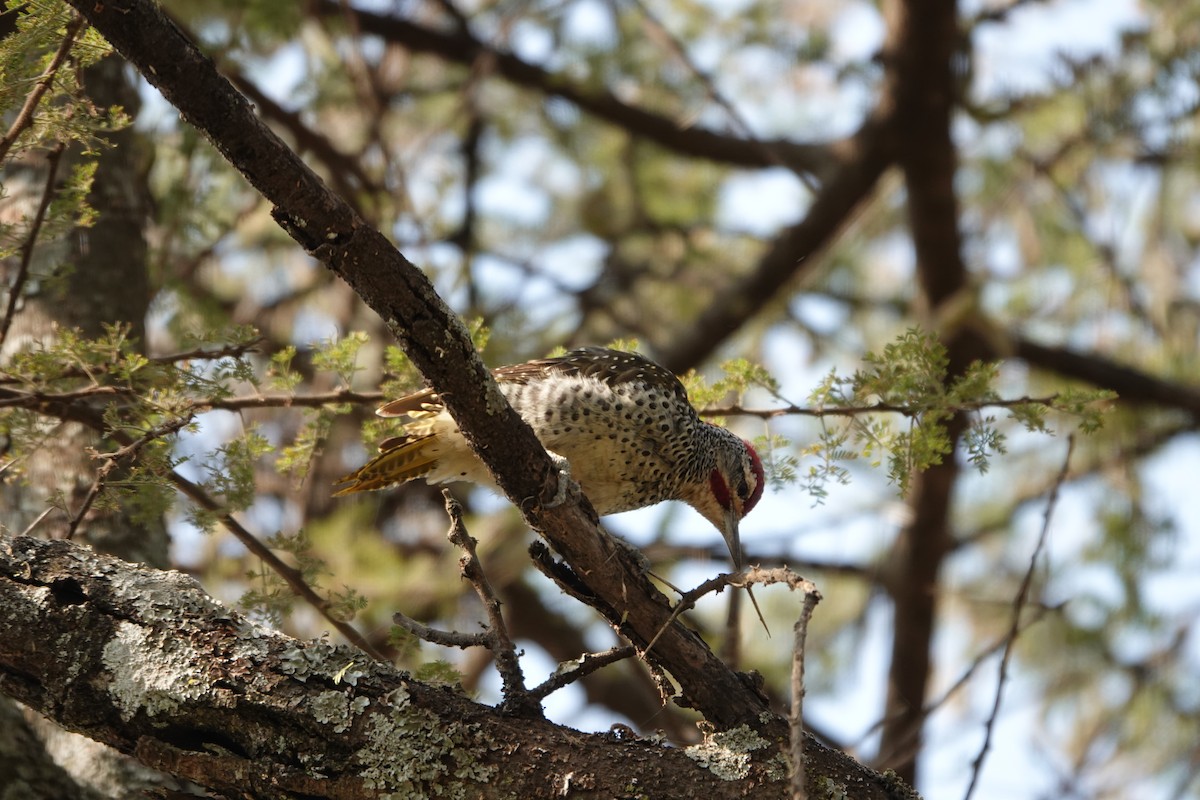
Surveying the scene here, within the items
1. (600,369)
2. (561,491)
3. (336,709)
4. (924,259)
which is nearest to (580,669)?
(561,491)

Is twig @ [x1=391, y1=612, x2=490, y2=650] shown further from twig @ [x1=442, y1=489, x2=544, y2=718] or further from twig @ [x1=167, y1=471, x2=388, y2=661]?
twig @ [x1=167, y1=471, x2=388, y2=661]

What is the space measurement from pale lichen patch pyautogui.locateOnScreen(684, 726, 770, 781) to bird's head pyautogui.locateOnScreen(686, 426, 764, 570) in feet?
6.36

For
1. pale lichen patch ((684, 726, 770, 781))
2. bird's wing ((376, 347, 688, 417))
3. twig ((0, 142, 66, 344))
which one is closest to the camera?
pale lichen patch ((684, 726, 770, 781))

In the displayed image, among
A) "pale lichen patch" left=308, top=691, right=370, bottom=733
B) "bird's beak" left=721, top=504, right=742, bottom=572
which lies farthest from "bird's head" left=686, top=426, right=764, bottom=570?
"pale lichen patch" left=308, top=691, right=370, bottom=733

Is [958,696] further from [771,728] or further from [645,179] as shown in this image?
[771,728]

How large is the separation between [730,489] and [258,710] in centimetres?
254

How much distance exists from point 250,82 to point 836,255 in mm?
3495

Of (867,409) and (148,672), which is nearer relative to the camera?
(148,672)

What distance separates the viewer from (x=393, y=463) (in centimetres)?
391

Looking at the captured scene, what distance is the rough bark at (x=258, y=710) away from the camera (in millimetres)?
2408

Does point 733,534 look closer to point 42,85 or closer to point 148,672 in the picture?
point 148,672

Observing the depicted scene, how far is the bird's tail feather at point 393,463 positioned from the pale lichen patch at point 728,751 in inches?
60.6

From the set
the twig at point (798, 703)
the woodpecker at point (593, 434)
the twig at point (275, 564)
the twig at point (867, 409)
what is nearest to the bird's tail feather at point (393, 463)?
the woodpecker at point (593, 434)

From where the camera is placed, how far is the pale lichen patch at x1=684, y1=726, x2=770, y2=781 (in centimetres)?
259
